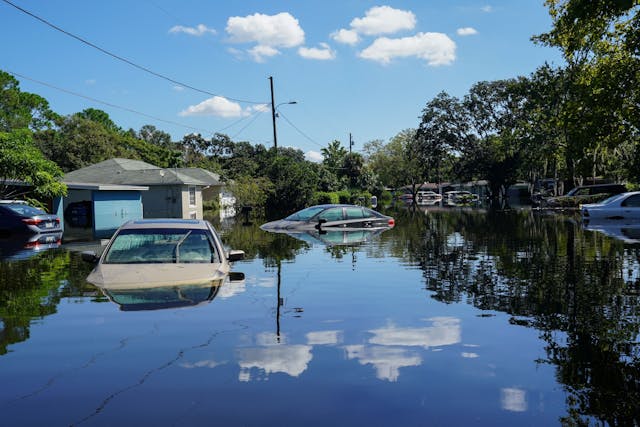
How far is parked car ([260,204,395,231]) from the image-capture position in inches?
1088

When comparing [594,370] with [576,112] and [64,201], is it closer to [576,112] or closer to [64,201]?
[576,112]

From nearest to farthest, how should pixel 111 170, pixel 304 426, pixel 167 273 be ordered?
pixel 304 426
pixel 167 273
pixel 111 170

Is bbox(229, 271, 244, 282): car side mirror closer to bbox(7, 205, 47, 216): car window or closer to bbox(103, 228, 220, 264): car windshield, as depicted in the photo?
bbox(103, 228, 220, 264): car windshield

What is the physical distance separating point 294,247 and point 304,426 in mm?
16066

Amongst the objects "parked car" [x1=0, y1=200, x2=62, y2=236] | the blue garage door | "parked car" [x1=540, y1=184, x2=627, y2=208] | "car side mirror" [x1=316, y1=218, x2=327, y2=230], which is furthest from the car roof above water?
"parked car" [x1=540, y1=184, x2=627, y2=208]

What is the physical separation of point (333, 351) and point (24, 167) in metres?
24.8

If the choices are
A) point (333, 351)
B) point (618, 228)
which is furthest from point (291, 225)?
point (333, 351)

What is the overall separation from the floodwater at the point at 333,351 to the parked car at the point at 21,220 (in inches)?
502

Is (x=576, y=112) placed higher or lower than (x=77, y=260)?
higher

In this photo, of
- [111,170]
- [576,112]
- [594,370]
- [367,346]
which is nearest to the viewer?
[594,370]

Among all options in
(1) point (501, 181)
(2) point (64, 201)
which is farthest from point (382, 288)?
(1) point (501, 181)

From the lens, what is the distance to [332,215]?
2783cm

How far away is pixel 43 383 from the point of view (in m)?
5.77

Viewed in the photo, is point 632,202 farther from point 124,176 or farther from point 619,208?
point 124,176
